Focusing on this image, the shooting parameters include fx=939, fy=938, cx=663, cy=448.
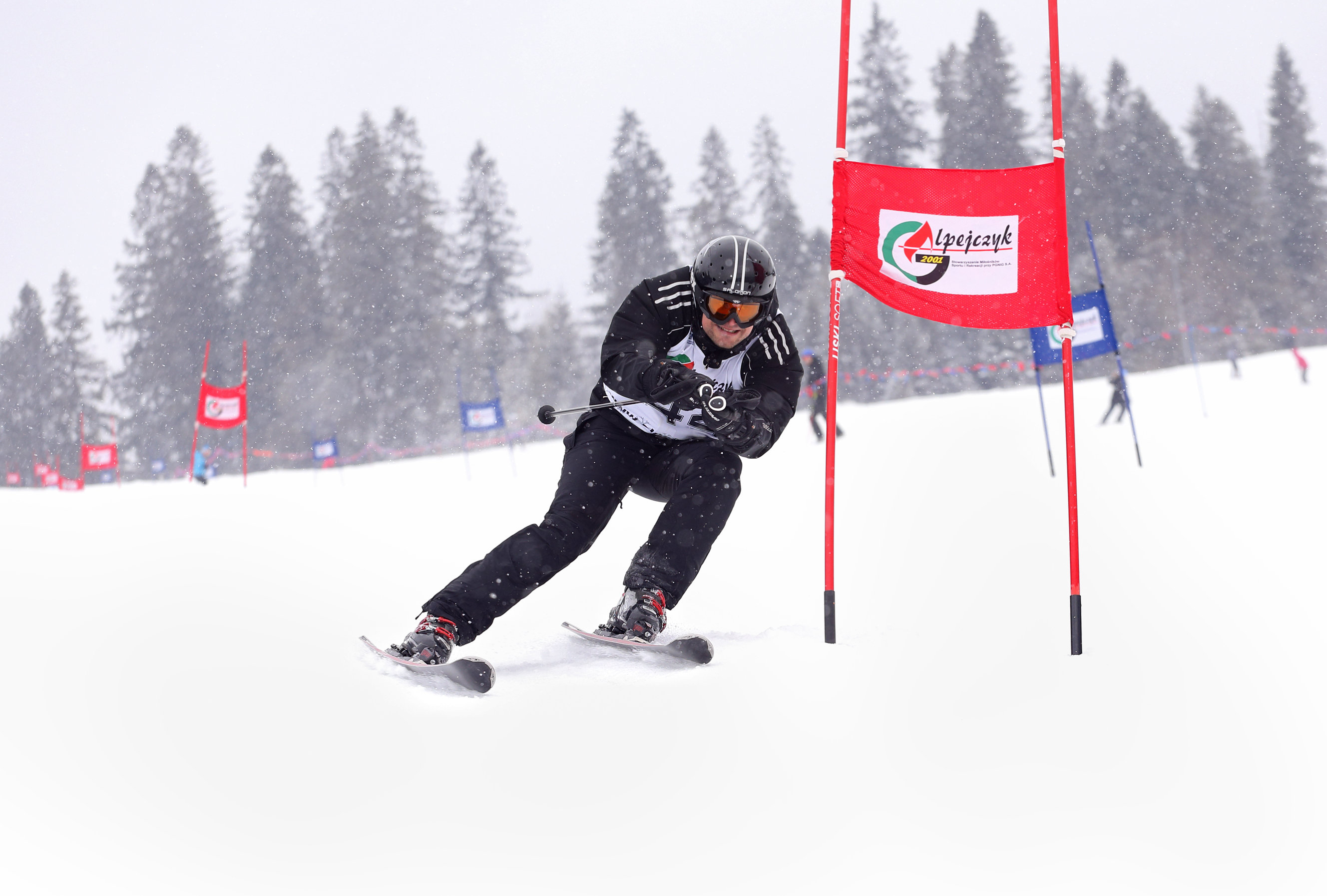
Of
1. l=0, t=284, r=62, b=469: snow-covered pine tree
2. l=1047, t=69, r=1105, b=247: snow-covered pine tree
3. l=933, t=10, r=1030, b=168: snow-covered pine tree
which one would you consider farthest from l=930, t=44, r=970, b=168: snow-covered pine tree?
l=0, t=284, r=62, b=469: snow-covered pine tree

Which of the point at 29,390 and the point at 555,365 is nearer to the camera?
the point at 555,365

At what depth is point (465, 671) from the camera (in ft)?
9.25

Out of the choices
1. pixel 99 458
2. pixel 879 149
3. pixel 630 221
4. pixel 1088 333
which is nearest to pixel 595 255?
pixel 630 221

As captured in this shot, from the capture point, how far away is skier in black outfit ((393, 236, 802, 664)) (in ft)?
10.7

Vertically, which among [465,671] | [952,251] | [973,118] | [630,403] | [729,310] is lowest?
[465,671]

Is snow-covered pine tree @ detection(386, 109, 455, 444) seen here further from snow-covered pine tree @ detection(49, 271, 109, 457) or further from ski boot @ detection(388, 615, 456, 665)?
ski boot @ detection(388, 615, 456, 665)

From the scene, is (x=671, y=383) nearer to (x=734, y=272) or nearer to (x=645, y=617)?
(x=734, y=272)

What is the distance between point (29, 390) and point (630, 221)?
3255cm

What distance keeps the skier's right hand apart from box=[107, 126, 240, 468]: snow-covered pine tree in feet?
135

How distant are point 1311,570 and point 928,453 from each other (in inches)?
282

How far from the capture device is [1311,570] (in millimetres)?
4891

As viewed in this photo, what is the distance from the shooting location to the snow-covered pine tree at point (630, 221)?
40875 millimetres

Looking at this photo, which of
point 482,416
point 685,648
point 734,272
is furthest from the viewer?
point 482,416

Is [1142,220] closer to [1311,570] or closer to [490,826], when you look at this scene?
[1311,570]
